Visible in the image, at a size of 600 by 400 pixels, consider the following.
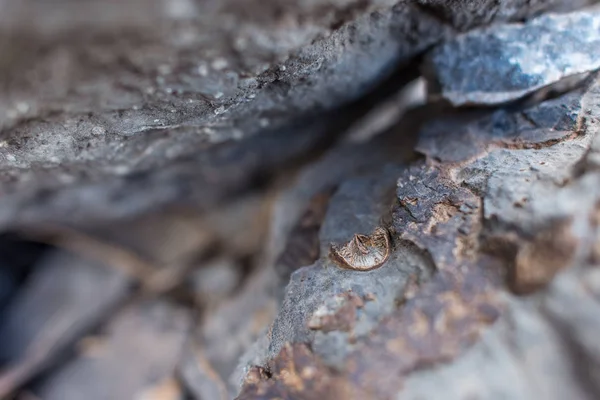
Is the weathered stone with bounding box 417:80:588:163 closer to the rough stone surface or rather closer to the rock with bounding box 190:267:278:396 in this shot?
the rough stone surface

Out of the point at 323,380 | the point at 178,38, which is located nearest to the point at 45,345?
the point at 323,380

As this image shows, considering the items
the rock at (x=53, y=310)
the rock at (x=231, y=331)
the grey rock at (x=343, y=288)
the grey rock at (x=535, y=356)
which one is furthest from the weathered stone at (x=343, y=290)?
the rock at (x=53, y=310)

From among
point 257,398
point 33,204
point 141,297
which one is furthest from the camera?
point 141,297

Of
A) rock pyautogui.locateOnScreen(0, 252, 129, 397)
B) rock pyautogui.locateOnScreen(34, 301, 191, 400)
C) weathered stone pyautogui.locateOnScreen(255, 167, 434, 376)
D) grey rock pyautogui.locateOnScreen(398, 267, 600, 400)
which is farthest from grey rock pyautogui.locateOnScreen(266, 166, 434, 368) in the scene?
rock pyautogui.locateOnScreen(0, 252, 129, 397)

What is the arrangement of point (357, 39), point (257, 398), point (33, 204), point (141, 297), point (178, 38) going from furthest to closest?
point (141, 297), point (33, 204), point (357, 39), point (257, 398), point (178, 38)

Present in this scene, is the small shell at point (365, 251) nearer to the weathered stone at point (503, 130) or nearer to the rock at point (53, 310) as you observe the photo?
the weathered stone at point (503, 130)

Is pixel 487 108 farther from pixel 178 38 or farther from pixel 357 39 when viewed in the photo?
pixel 178 38
